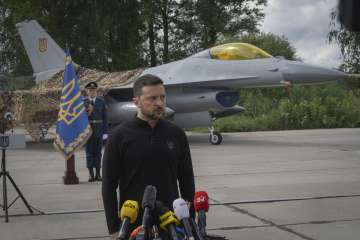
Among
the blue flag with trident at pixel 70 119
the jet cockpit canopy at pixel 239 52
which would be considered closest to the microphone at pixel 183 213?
the blue flag with trident at pixel 70 119

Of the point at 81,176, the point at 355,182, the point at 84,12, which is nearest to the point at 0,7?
the point at 84,12

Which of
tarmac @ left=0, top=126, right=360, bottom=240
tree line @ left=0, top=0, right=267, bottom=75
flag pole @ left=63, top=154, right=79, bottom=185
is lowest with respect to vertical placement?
tarmac @ left=0, top=126, right=360, bottom=240

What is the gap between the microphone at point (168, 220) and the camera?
9.71 ft

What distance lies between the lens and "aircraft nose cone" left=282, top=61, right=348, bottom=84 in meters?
16.3

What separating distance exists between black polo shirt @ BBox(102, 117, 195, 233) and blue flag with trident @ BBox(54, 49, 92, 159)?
6357mm

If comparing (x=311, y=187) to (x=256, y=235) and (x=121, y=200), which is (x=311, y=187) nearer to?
(x=256, y=235)

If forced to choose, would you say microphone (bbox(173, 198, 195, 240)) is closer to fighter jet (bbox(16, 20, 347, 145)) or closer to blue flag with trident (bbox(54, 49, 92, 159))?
blue flag with trident (bbox(54, 49, 92, 159))

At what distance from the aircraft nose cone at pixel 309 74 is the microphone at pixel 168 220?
13769 millimetres

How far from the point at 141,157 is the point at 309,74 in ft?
44.1

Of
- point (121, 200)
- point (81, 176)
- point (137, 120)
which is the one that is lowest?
point (81, 176)

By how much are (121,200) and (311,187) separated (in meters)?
5.75

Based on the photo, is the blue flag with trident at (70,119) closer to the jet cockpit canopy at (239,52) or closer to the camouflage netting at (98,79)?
the jet cockpit canopy at (239,52)

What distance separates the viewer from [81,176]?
11297 mm

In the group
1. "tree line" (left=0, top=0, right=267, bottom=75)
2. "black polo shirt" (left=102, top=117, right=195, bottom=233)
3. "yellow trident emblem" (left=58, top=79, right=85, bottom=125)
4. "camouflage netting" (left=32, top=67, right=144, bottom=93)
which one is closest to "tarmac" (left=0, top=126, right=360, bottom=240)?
"yellow trident emblem" (left=58, top=79, right=85, bottom=125)
